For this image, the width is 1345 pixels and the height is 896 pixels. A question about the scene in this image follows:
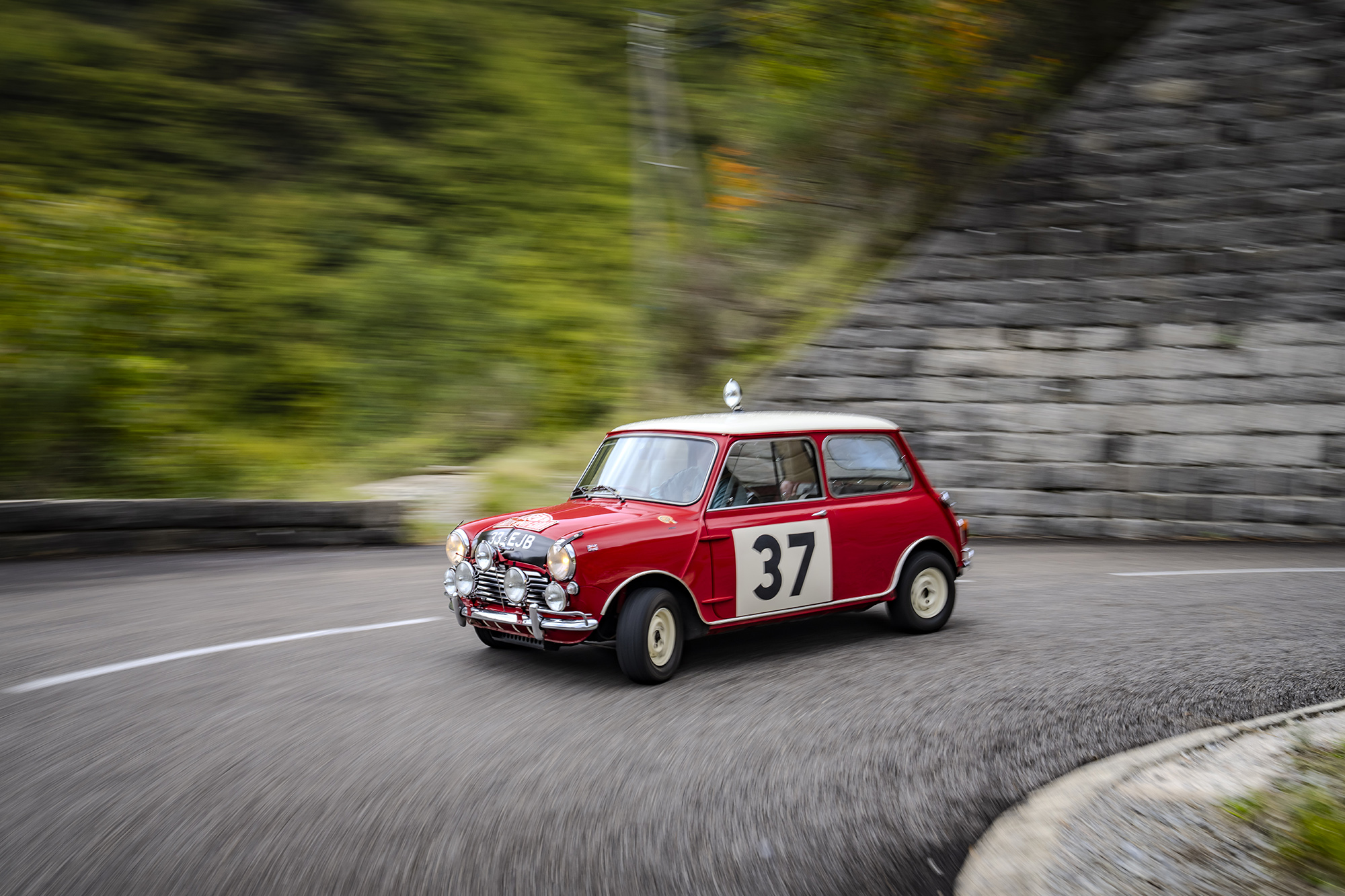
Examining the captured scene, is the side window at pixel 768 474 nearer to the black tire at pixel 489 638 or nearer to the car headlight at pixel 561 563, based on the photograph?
the car headlight at pixel 561 563

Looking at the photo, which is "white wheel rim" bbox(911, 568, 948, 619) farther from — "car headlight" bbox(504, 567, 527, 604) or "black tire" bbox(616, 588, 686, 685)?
"car headlight" bbox(504, 567, 527, 604)

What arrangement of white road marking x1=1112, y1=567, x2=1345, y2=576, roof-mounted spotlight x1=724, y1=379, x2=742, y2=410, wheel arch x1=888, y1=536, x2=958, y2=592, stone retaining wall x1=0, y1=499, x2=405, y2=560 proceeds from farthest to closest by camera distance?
1. stone retaining wall x1=0, y1=499, x2=405, y2=560
2. white road marking x1=1112, y1=567, x2=1345, y2=576
3. roof-mounted spotlight x1=724, y1=379, x2=742, y2=410
4. wheel arch x1=888, y1=536, x2=958, y2=592

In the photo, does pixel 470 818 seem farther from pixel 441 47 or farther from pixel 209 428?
pixel 441 47

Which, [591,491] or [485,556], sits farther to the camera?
[591,491]

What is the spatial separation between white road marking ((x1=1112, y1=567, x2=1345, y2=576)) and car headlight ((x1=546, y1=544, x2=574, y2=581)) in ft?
21.1

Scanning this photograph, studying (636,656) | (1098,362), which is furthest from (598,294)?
(636,656)

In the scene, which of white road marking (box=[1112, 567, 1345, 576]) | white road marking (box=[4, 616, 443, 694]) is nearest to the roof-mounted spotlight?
white road marking (box=[4, 616, 443, 694])

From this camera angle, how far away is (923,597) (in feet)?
24.5

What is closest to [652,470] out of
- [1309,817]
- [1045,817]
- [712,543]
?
[712,543]

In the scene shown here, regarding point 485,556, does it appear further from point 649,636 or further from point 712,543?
point 712,543

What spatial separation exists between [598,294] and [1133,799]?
63.6ft

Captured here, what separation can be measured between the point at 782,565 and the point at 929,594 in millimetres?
1456

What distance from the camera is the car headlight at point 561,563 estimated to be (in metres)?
5.81

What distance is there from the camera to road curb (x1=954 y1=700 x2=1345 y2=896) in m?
3.41
